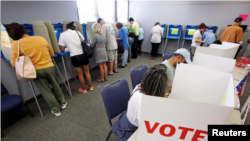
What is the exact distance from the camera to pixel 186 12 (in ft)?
14.4

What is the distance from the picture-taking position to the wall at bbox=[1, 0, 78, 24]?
6.17 ft

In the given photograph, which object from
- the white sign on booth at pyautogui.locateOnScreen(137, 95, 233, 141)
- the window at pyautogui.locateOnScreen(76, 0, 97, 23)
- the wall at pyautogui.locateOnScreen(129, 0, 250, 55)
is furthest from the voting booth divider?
the wall at pyautogui.locateOnScreen(129, 0, 250, 55)

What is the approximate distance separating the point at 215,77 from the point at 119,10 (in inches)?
189

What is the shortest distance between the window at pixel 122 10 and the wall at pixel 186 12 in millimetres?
228

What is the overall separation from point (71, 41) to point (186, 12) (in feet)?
14.3

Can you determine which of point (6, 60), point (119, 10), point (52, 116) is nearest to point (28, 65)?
point (6, 60)

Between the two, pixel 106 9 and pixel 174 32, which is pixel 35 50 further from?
pixel 174 32

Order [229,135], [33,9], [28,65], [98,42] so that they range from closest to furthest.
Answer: [229,135] < [28,65] < [33,9] < [98,42]

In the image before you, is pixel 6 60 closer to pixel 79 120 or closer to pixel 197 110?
pixel 79 120

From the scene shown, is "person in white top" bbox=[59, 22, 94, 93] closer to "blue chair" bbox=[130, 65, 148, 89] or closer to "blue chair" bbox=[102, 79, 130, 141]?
"blue chair" bbox=[130, 65, 148, 89]

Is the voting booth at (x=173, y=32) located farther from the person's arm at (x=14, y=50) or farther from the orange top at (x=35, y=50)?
the person's arm at (x=14, y=50)

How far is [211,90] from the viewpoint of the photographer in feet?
2.88

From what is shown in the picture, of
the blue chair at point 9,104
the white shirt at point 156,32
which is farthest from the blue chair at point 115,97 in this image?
the white shirt at point 156,32

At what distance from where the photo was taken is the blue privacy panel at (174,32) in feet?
14.8
